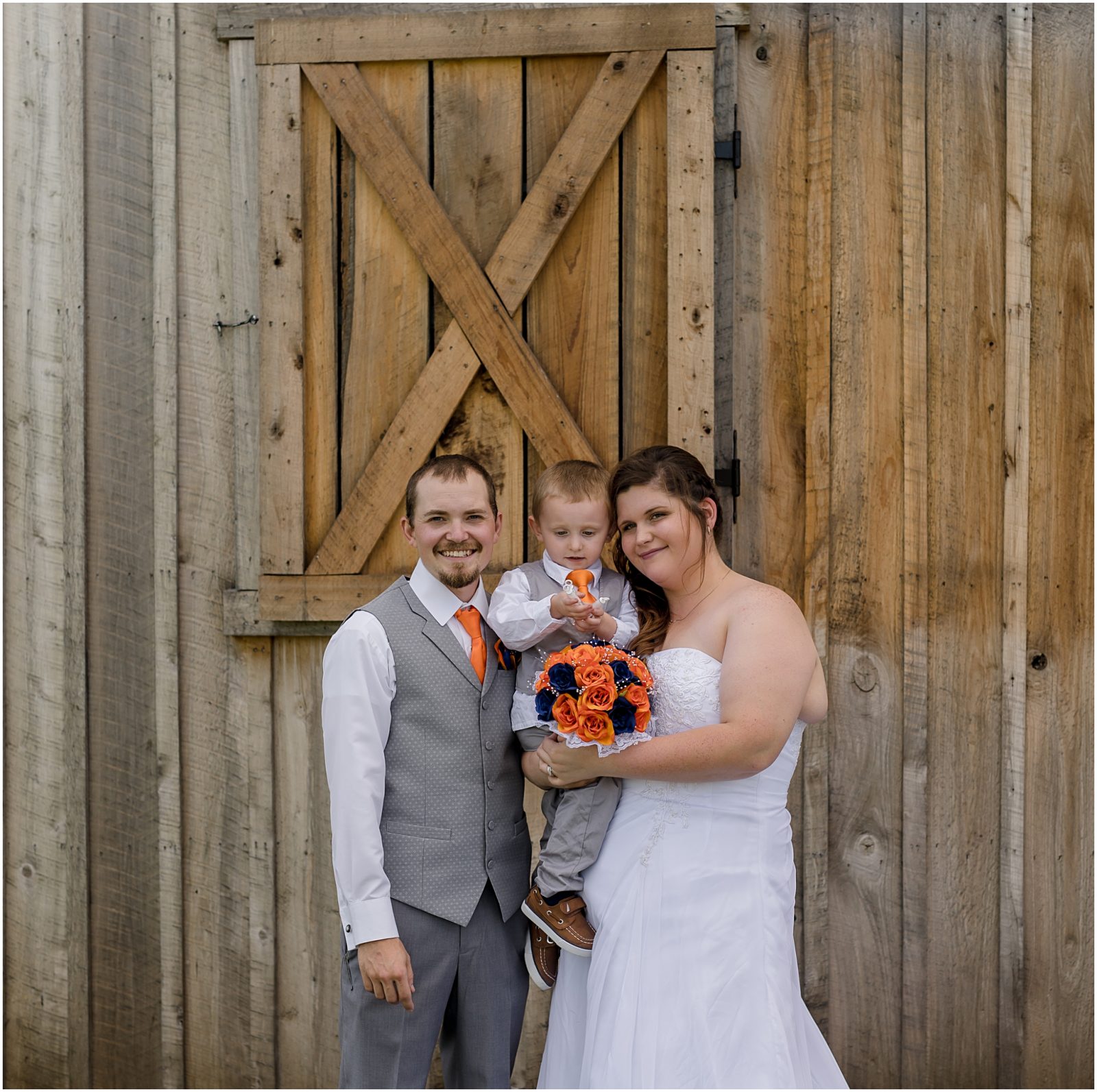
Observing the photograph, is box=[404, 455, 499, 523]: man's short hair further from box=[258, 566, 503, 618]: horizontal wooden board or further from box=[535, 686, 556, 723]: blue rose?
box=[258, 566, 503, 618]: horizontal wooden board

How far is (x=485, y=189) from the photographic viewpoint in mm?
3604

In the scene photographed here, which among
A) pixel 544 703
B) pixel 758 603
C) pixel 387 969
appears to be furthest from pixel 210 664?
pixel 758 603

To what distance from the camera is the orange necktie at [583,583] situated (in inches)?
99.3

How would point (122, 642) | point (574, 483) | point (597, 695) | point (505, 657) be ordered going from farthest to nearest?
point (122, 642) < point (574, 483) < point (505, 657) < point (597, 695)

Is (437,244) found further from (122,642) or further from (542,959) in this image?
(542,959)

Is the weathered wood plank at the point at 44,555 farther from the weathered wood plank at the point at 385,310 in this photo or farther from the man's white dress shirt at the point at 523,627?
the man's white dress shirt at the point at 523,627

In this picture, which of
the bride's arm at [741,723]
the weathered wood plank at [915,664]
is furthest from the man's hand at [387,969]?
the weathered wood plank at [915,664]

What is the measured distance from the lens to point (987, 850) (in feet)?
11.8

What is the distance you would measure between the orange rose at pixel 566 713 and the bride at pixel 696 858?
0.17 meters

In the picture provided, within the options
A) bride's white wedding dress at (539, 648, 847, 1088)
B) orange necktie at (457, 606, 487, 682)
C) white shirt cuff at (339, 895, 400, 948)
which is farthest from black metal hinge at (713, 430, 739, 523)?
white shirt cuff at (339, 895, 400, 948)

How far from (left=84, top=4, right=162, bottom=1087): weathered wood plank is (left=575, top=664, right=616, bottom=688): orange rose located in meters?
2.08

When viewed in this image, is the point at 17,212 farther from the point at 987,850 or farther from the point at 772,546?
the point at 987,850

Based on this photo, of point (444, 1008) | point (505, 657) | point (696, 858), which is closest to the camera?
point (696, 858)

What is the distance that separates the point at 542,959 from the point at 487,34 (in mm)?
3068
